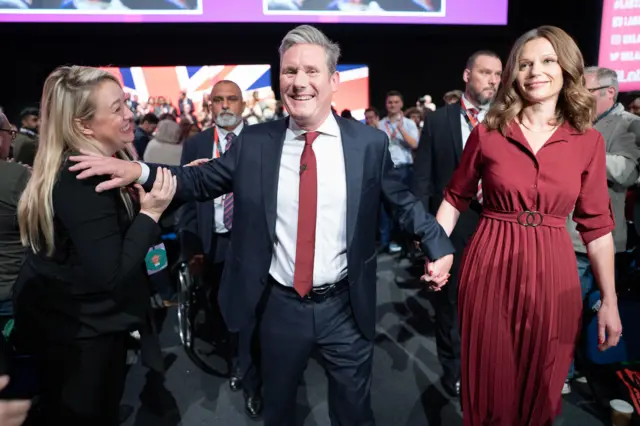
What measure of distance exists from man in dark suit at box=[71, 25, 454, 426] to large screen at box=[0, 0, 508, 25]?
5.44 m

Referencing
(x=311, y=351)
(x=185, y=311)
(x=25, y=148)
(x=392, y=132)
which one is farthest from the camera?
(x=392, y=132)

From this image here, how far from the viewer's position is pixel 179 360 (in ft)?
11.0

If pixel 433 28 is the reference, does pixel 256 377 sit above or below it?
below

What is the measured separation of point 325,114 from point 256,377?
168cm

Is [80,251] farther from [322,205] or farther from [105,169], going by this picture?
[322,205]

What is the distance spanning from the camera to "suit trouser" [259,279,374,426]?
1739mm

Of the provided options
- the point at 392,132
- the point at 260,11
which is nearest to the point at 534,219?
the point at 392,132

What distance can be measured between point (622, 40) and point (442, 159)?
505 cm

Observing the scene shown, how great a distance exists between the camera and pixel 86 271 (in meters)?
1.39

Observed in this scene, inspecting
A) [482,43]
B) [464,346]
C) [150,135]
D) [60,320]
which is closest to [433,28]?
[482,43]

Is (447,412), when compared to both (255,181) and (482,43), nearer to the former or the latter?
(255,181)

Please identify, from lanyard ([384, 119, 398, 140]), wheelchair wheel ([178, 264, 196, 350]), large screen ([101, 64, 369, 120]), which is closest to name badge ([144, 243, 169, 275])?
wheelchair wheel ([178, 264, 196, 350])

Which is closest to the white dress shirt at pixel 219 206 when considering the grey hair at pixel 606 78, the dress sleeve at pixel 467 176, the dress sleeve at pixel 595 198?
the dress sleeve at pixel 467 176

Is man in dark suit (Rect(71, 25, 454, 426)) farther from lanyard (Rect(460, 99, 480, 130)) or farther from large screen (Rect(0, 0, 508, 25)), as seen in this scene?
large screen (Rect(0, 0, 508, 25))
